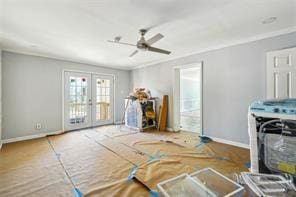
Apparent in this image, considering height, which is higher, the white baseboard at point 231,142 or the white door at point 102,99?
the white door at point 102,99

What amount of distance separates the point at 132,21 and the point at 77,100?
3.95 meters

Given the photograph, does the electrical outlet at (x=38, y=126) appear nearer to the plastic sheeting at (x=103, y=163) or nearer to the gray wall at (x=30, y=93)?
the gray wall at (x=30, y=93)

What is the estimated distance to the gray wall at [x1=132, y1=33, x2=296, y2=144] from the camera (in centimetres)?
327

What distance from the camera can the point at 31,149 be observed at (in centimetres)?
357

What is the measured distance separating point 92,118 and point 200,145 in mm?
4035

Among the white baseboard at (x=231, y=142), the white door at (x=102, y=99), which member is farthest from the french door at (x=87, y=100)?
the white baseboard at (x=231, y=142)

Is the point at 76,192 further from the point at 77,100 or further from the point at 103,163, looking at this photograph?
the point at 77,100

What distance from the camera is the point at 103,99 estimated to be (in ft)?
20.6

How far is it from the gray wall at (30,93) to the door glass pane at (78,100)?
0.38m

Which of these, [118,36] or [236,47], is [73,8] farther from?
[236,47]

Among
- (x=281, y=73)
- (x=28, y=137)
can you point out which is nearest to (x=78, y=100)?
(x=28, y=137)

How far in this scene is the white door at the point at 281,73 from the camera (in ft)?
9.13

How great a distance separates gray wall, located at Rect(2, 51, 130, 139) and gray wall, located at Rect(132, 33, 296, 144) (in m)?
4.22

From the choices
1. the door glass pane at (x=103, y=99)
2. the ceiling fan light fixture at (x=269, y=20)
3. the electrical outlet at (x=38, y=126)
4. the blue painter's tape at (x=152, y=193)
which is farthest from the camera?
the door glass pane at (x=103, y=99)
